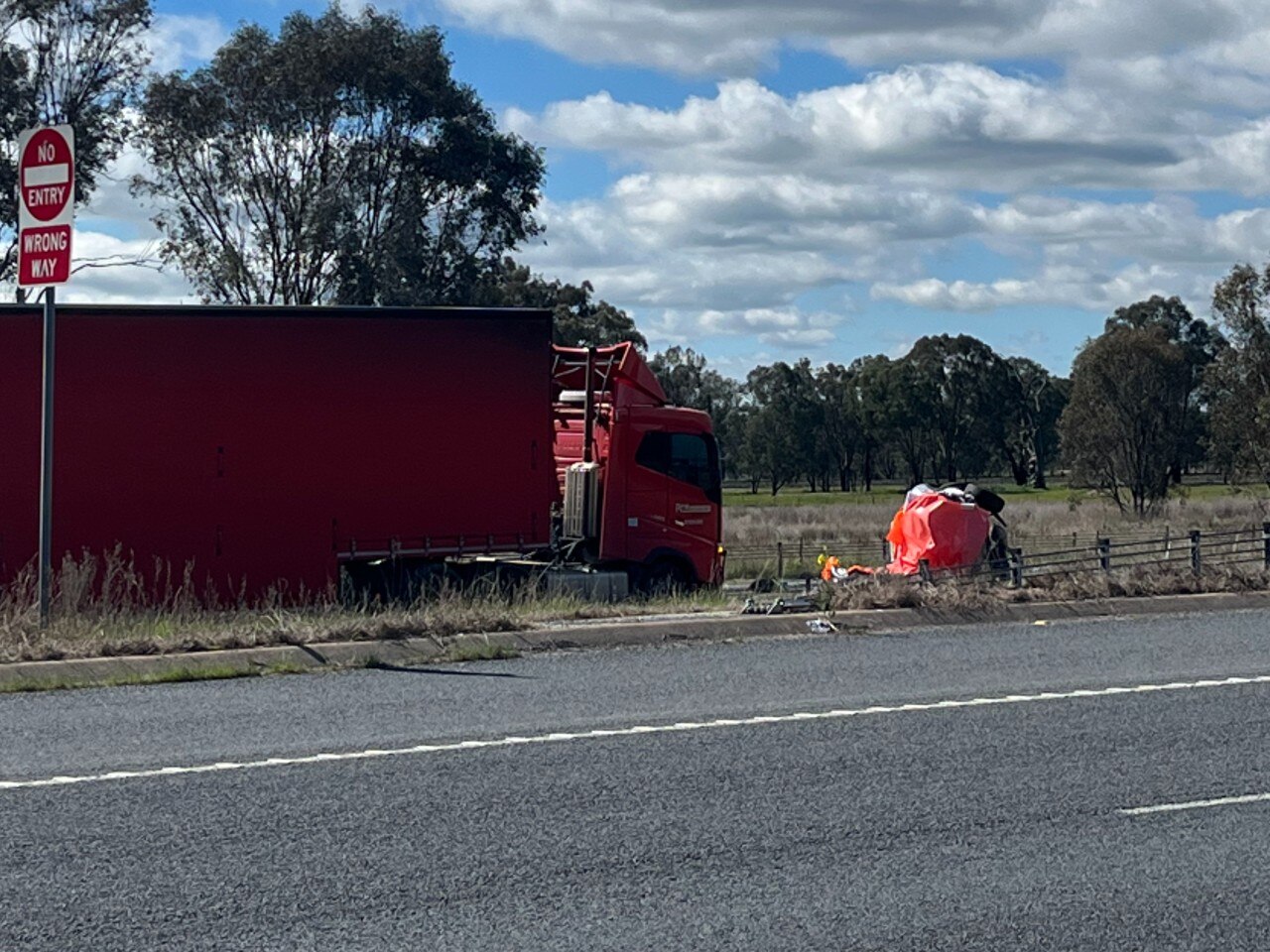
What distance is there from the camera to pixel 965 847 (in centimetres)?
684

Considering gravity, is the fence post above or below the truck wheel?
above

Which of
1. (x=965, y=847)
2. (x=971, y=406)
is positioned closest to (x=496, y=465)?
(x=965, y=847)

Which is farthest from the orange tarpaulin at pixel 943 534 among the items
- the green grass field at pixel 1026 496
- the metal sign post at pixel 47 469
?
the green grass field at pixel 1026 496

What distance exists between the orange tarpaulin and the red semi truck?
13.3 feet

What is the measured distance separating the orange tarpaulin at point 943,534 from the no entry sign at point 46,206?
986cm

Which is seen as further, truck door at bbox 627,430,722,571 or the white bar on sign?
truck door at bbox 627,430,722,571

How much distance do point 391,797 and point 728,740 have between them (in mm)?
2065

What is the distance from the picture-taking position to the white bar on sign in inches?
462

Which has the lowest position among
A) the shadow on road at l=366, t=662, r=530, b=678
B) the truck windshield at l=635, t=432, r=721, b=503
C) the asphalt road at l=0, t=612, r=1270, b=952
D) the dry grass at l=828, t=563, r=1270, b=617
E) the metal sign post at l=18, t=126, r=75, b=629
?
the asphalt road at l=0, t=612, r=1270, b=952

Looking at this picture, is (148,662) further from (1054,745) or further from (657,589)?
(657,589)

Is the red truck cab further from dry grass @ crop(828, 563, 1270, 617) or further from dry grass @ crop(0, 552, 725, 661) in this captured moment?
dry grass @ crop(828, 563, 1270, 617)

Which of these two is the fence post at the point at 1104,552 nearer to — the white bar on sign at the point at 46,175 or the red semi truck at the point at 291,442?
the red semi truck at the point at 291,442

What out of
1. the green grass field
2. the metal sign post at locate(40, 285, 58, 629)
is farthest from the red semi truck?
the green grass field

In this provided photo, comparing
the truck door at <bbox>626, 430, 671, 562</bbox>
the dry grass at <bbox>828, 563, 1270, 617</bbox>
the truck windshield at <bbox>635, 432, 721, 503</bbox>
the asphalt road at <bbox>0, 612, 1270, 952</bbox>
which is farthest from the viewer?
the truck windshield at <bbox>635, 432, 721, 503</bbox>
